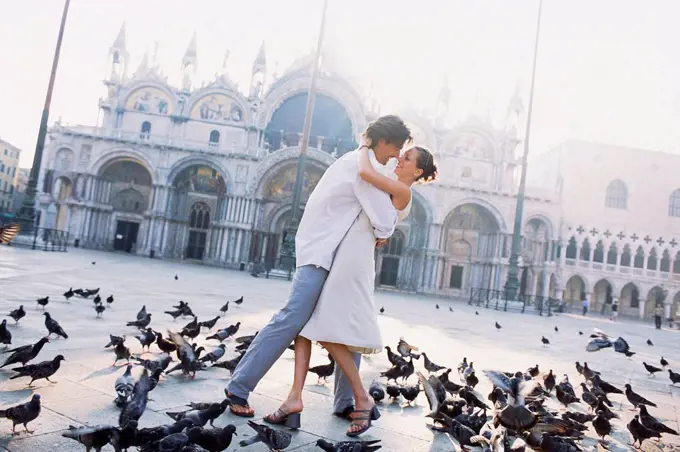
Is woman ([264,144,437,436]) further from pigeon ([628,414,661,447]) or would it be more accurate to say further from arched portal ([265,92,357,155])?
arched portal ([265,92,357,155])

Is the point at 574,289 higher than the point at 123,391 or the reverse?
higher

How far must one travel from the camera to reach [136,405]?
2572 millimetres

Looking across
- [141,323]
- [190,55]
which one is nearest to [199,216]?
[190,55]

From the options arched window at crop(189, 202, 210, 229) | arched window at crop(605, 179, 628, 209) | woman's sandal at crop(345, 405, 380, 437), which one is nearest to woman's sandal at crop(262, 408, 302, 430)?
woman's sandal at crop(345, 405, 380, 437)

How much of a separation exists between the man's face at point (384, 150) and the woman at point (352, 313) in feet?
0.34

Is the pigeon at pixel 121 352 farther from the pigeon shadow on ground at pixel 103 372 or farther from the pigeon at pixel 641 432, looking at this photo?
the pigeon at pixel 641 432

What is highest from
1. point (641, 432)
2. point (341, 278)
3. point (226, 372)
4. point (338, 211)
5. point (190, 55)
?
point (190, 55)

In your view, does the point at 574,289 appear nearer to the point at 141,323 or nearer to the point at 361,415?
the point at 141,323

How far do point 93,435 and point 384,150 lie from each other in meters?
2.16

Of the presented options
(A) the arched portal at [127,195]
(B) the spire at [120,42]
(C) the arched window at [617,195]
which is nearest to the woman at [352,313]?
(A) the arched portal at [127,195]

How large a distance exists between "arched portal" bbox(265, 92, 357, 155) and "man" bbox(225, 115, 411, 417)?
102 feet

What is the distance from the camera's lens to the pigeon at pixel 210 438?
228 cm

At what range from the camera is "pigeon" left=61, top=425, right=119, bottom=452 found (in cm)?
Answer: 211

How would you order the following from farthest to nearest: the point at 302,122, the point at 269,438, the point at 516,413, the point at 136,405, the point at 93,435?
the point at 302,122 < the point at 516,413 < the point at 136,405 < the point at 269,438 < the point at 93,435
